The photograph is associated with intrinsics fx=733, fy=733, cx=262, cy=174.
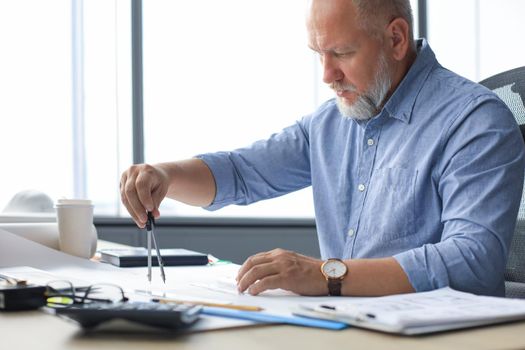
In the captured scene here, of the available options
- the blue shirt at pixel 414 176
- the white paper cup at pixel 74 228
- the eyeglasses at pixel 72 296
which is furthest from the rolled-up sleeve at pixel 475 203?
the white paper cup at pixel 74 228

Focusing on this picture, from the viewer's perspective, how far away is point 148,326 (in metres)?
0.80

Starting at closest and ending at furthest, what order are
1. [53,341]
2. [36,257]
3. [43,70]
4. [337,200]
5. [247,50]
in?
[53,341] < [36,257] < [337,200] < [43,70] < [247,50]

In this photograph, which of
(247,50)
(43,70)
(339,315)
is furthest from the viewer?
(247,50)

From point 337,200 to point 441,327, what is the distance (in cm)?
89

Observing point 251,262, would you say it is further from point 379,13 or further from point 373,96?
point 379,13

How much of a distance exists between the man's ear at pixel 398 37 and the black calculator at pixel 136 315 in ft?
3.34

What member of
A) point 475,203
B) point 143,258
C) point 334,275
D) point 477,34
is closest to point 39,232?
point 143,258

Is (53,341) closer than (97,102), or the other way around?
(53,341)

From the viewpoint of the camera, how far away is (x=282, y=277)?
1.14m

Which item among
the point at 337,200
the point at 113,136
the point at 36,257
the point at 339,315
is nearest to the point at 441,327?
the point at 339,315

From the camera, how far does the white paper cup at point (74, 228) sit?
1756 mm

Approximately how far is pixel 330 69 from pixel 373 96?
0.37 feet

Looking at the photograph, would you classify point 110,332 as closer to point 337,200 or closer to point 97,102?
point 337,200

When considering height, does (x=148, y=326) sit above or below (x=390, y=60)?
below
